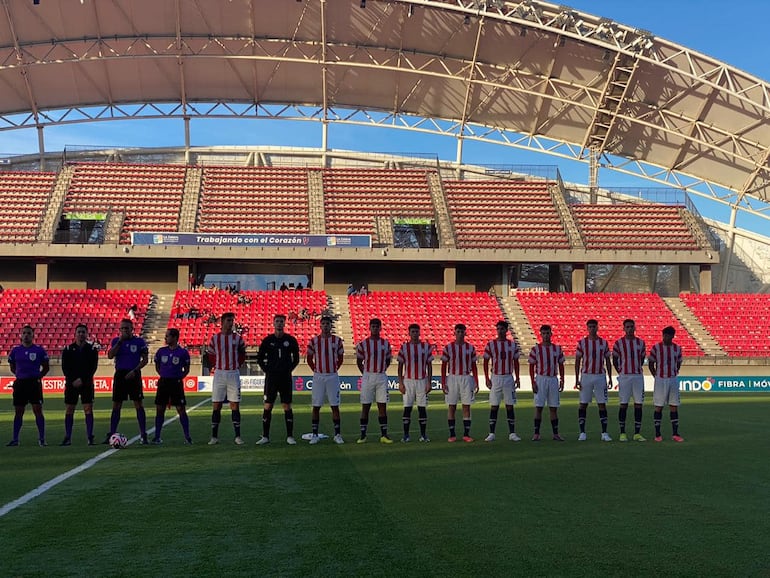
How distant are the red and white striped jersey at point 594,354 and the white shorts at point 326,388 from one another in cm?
410

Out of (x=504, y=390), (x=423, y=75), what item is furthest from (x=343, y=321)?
(x=504, y=390)

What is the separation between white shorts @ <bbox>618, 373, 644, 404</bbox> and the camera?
41.9ft

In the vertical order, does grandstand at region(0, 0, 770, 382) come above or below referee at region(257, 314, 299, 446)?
above

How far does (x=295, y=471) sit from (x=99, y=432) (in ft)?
20.4

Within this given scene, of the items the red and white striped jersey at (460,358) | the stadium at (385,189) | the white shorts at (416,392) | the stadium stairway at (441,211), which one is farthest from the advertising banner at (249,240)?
the white shorts at (416,392)

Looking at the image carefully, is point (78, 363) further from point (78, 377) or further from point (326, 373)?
point (326, 373)

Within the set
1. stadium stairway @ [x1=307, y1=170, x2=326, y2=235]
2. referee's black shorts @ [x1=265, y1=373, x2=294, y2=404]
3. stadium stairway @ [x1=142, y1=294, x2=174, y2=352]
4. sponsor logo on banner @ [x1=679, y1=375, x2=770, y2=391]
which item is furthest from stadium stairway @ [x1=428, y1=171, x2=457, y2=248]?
referee's black shorts @ [x1=265, y1=373, x2=294, y2=404]

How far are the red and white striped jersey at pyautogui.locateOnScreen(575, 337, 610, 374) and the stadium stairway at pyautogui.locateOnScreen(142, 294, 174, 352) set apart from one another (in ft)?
77.7

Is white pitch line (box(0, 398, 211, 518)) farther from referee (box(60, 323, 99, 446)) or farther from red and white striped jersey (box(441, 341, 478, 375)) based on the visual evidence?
red and white striped jersey (box(441, 341, 478, 375))

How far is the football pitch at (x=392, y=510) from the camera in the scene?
17.0ft

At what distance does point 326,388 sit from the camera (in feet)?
Result: 39.5

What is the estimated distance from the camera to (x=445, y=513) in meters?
6.71

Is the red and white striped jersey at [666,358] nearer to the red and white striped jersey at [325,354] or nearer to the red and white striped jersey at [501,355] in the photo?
the red and white striped jersey at [501,355]

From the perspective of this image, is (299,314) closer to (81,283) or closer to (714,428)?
(81,283)
